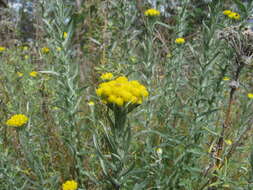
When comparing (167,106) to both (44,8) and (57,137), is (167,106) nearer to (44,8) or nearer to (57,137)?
(57,137)

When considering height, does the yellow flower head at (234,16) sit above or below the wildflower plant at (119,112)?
above

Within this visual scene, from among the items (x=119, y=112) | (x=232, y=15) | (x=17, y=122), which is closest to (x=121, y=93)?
(x=119, y=112)

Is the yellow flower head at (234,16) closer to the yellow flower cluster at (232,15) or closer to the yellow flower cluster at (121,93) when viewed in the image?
the yellow flower cluster at (232,15)

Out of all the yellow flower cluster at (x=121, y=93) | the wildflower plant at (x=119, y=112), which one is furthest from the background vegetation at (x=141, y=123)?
the yellow flower cluster at (x=121, y=93)

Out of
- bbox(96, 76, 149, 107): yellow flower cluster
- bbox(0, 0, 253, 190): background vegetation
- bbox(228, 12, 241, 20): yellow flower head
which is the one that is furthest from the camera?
bbox(228, 12, 241, 20): yellow flower head

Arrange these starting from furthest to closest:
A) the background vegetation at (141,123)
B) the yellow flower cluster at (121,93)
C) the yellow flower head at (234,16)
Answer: the yellow flower head at (234,16) → the background vegetation at (141,123) → the yellow flower cluster at (121,93)

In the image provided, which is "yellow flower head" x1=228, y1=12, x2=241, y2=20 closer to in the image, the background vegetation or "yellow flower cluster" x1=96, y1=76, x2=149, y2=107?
the background vegetation

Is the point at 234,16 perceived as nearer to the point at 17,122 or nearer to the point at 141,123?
the point at 141,123

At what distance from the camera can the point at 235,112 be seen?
3.45 m

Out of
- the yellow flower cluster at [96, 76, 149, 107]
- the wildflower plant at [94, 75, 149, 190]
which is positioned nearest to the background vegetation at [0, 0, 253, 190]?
the wildflower plant at [94, 75, 149, 190]

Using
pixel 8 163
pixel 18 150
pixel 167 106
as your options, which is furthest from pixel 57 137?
pixel 167 106

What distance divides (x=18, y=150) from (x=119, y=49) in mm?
1639

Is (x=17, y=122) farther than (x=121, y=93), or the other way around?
(x=17, y=122)

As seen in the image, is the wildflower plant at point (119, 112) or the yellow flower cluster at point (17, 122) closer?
the wildflower plant at point (119, 112)
